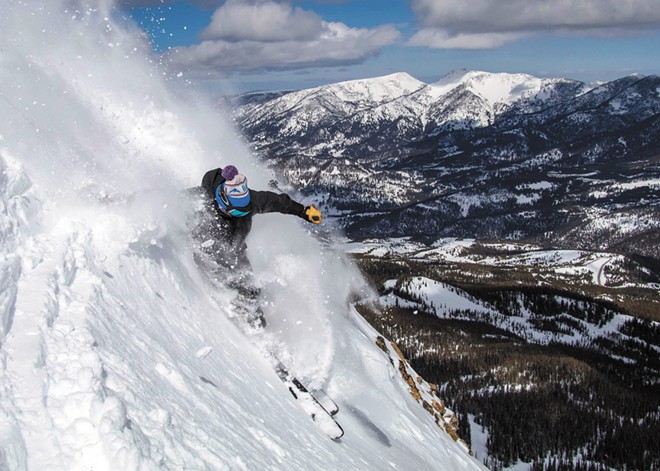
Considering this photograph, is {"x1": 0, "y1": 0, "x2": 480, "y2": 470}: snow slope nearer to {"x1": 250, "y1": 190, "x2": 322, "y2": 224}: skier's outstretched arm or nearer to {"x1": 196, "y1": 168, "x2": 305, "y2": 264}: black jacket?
{"x1": 196, "y1": 168, "x2": 305, "y2": 264}: black jacket

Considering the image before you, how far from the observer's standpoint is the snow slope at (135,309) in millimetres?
5074

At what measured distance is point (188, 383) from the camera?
696cm

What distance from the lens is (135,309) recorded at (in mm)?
7906

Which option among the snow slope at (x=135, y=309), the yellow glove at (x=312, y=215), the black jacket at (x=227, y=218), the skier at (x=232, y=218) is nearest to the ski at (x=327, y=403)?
the snow slope at (x=135, y=309)

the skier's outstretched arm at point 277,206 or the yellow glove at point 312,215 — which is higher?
the skier's outstretched arm at point 277,206

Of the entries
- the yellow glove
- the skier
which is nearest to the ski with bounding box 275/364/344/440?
the skier

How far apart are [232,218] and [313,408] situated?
182 inches

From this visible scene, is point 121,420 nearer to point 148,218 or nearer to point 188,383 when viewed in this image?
point 188,383

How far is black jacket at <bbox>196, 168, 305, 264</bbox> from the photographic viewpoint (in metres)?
11.1

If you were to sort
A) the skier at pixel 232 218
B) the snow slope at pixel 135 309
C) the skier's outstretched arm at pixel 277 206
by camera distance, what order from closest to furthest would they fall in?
the snow slope at pixel 135 309
the skier at pixel 232 218
the skier's outstretched arm at pixel 277 206

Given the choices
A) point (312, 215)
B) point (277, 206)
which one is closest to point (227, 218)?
point (277, 206)

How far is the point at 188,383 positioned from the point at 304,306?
343 inches

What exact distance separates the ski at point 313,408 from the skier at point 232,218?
1638 mm

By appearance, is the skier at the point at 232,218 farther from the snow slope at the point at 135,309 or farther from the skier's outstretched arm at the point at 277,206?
the snow slope at the point at 135,309
